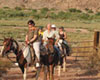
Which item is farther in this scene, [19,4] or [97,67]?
[19,4]

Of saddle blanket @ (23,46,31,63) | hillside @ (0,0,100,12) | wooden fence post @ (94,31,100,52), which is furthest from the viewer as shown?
hillside @ (0,0,100,12)

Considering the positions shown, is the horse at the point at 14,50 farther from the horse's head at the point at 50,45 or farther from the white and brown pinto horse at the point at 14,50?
the horse's head at the point at 50,45

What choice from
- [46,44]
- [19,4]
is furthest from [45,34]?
[19,4]

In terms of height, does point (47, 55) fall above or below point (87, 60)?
above

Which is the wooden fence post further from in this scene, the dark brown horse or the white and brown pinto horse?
the white and brown pinto horse

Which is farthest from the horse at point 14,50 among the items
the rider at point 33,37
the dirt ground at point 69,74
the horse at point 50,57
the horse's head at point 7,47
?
the dirt ground at point 69,74

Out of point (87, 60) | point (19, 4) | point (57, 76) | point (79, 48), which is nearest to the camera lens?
point (57, 76)

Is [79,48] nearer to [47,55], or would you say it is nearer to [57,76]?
[57,76]

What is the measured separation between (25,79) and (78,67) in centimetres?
409

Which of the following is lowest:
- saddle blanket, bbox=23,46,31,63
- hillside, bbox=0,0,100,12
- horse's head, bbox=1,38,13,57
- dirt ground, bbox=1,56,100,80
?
hillside, bbox=0,0,100,12

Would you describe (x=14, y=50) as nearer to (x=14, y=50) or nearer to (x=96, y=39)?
(x=14, y=50)

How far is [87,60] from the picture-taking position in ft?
51.2

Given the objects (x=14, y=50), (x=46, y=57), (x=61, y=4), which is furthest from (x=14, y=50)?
(x=61, y=4)

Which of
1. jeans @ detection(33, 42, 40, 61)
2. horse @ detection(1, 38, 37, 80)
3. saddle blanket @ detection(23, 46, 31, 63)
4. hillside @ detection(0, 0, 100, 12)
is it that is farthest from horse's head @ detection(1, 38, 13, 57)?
hillside @ detection(0, 0, 100, 12)
